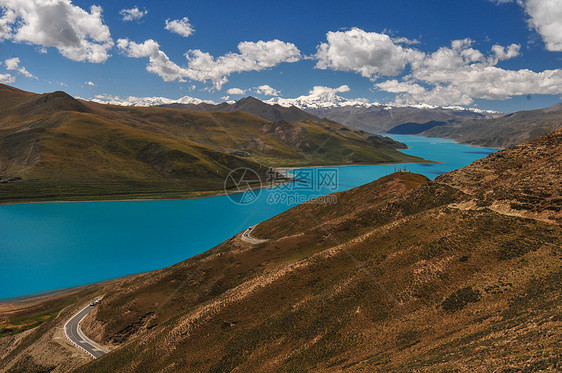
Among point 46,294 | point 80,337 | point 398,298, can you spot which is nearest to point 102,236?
point 46,294

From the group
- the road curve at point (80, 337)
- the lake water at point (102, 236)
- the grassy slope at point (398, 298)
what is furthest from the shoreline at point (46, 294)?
the grassy slope at point (398, 298)

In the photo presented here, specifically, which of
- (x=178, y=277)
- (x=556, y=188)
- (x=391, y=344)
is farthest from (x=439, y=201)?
(x=178, y=277)

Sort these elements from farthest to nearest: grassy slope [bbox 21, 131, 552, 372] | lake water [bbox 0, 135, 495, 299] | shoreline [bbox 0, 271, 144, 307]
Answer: lake water [bbox 0, 135, 495, 299] → shoreline [bbox 0, 271, 144, 307] → grassy slope [bbox 21, 131, 552, 372]

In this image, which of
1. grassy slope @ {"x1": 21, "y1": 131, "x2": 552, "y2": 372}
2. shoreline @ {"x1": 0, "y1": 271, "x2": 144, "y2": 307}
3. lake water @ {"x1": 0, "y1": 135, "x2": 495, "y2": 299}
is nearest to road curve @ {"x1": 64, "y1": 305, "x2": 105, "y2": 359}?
grassy slope @ {"x1": 21, "y1": 131, "x2": 552, "y2": 372}

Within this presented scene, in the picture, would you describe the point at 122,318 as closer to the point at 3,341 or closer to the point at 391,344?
Answer: the point at 3,341

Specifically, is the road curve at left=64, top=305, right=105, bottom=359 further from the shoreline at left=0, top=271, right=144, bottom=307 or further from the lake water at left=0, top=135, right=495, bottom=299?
the lake water at left=0, top=135, right=495, bottom=299
